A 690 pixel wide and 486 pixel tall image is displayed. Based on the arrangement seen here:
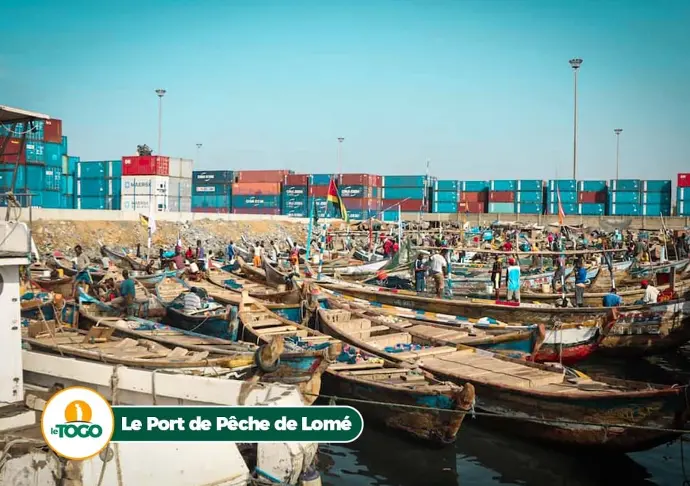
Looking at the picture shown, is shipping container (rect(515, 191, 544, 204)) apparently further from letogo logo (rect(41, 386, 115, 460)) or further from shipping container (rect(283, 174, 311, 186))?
letogo logo (rect(41, 386, 115, 460))

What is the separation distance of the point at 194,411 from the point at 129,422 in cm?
56

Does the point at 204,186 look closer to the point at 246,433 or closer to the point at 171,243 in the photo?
the point at 171,243

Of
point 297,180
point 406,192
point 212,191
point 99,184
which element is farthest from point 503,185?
point 99,184

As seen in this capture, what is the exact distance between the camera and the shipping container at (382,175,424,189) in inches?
3017

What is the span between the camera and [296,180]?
7588 centimetres

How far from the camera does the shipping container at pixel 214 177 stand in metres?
77.4

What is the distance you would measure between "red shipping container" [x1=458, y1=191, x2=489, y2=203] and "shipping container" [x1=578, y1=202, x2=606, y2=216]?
10970 mm

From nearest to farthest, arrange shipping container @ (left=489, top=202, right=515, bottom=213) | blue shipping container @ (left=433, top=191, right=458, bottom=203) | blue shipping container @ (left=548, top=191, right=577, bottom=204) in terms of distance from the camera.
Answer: blue shipping container @ (left=548, top=191, right=577, bottom=204), shipping container @ (left=489, top=202, right=515, bottom=213), blue shipping container @ (left=433, top=191, right=458, bottom=203)

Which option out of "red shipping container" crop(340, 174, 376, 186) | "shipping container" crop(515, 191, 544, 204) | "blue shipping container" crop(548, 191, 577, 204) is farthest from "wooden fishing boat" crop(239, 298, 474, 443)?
"shipping container" crop(515, 191, 544, 204)

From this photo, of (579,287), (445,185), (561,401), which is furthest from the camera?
(445,185)

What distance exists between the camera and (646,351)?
1855 centimetres

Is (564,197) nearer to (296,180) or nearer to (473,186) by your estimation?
(473,186)

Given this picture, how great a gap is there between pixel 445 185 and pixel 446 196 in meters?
1.43

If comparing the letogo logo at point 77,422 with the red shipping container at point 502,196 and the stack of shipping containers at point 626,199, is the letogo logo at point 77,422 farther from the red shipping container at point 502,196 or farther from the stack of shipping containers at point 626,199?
the red shipping container at point 502,196
